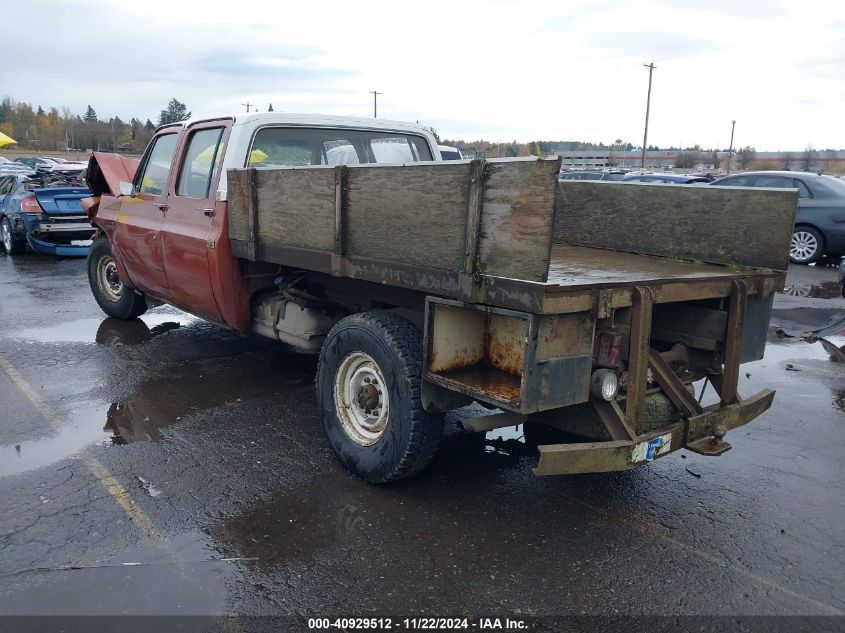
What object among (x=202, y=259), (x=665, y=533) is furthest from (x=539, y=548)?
(x=202, y=259)

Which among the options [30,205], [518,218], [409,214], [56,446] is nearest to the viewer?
[518,218]

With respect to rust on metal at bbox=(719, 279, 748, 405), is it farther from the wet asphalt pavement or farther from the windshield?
the windshield

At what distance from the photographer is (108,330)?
25.3 ft

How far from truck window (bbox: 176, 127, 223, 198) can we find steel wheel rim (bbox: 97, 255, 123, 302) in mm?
2641

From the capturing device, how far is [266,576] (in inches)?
124

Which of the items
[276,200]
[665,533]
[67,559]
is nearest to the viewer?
[67,559]

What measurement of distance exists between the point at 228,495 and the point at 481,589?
1.63m

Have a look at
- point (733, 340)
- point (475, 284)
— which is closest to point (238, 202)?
point (475, 284)

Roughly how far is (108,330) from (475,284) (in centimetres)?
592

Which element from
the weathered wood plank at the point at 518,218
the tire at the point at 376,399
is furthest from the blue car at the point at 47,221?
the weathered wood plank at the point at 518,218

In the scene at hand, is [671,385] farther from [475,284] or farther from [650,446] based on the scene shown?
[475,284]

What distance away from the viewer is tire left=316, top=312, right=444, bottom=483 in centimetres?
365

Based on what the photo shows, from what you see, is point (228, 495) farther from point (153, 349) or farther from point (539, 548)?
point (153, 349)

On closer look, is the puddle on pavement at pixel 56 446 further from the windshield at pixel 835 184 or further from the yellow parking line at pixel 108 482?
the windshield at pixel 835 184
